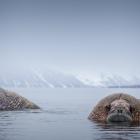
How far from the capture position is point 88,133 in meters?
22.7

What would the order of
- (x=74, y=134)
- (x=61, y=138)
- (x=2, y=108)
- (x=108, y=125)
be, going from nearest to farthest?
(x=61, y=138) → (x=74, y=134) → (x=108, y=125) → (x=2, y=108)

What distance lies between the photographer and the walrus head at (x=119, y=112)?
25.7 m

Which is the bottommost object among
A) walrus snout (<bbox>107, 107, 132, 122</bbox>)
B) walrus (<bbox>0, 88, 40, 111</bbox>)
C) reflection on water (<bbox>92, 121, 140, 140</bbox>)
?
reflection on water (<bbox>92, 121, 140, 140</bbox>)

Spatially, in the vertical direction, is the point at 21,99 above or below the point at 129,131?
above

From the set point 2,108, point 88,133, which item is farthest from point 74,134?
point 2,108

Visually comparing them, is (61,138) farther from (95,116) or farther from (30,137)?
(95,116)

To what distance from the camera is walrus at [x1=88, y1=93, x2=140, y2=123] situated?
84.7ft

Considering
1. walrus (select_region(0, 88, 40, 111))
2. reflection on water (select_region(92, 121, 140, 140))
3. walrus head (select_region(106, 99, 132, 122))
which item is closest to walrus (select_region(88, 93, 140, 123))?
walrus head (select_region(106, 99, 132, 122))

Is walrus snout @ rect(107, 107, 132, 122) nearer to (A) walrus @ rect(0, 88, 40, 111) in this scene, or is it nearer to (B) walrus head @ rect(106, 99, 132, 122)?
(B) walrus head @ rect(106, 99, 132, 122)

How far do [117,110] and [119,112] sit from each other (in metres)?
0.16

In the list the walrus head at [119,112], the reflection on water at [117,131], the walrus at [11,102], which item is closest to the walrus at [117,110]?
the walrus head at [119,112]

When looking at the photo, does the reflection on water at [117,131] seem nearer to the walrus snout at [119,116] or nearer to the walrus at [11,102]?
the walrus snout at [119,116]

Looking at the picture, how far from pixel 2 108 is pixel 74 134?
16348 millimetres

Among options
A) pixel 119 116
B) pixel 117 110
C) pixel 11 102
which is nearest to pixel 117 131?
pixel 119 116
